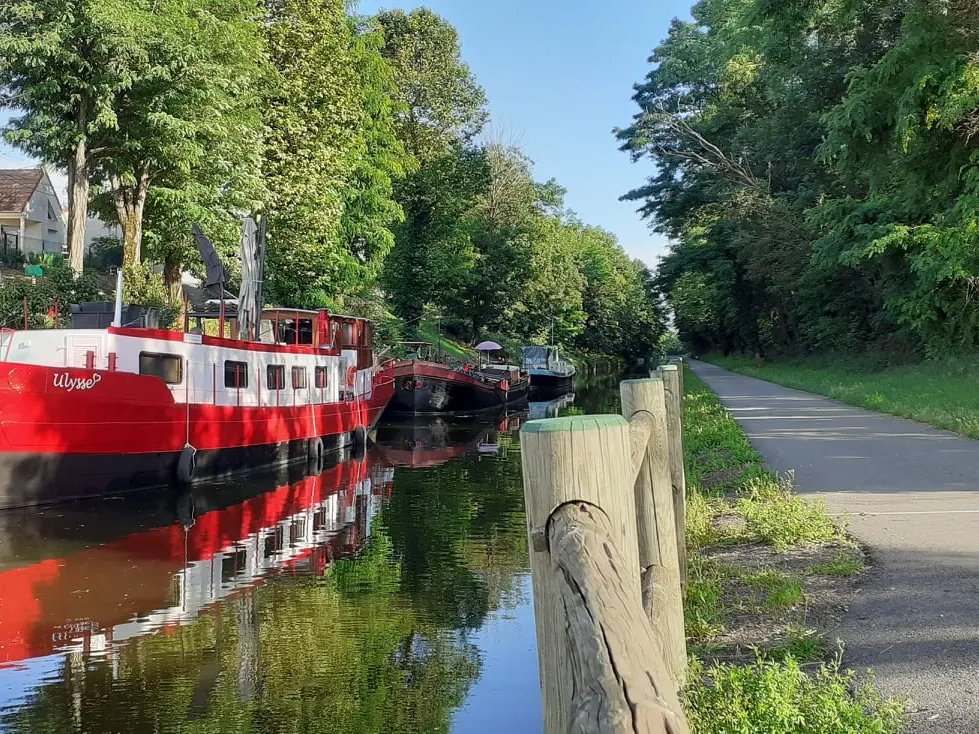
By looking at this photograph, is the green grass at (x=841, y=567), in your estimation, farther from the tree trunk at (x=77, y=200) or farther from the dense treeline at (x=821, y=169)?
the tree trunk at (x=77, y=200)

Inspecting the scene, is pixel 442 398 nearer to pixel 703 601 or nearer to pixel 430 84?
pixel 430 84

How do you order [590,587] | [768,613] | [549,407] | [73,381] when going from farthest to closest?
[549,407] → [73,381] → [768,613] → [590,587]

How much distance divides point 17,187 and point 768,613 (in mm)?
66915

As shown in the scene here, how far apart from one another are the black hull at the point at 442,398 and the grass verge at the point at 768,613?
23.9 metres

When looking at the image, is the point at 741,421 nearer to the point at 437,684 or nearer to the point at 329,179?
the point at 437,684

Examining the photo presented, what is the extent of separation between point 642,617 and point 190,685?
6320 mm

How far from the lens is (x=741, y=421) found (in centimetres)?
2117

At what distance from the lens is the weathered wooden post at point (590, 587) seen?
2109 millimetres

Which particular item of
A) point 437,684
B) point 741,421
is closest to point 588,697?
point 437,684

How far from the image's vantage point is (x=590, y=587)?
225 centimetres

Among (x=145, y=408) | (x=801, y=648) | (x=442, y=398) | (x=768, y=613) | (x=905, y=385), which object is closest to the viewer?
(x=801, y=648)

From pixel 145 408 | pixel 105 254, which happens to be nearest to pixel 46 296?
pixel 145 408

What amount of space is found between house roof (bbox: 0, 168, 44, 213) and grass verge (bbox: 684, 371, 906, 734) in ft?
197

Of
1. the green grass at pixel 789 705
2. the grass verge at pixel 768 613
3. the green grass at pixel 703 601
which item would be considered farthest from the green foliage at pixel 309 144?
the green grass at pixel 789 705
